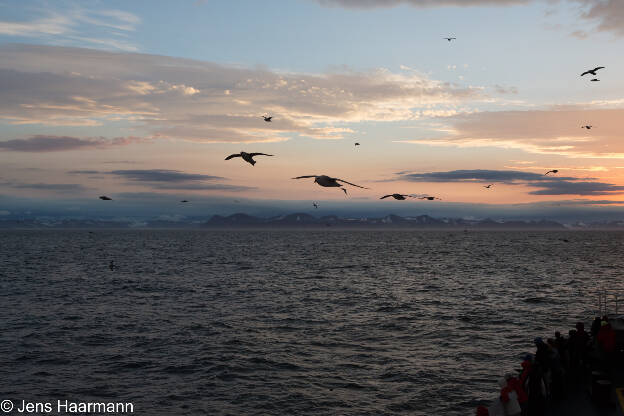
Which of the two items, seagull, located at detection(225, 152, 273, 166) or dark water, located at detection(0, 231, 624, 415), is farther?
dark water, located at detection(0, 231, 624, 415)

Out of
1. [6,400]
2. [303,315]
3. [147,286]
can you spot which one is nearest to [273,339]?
[303,315]

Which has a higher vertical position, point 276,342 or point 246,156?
point 246,156

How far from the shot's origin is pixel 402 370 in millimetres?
25016

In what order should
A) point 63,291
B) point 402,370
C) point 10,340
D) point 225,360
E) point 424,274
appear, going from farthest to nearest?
1. point 424,274
2. point 63,291
3. point 10,340
4. point 225,360
5. point 402,370

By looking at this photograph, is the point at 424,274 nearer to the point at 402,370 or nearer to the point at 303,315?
the point at 303,315

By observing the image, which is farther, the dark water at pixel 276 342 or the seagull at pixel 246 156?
the dark water at pixel 276 342

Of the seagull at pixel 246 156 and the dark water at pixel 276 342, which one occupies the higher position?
the seagull at pixel 246 156

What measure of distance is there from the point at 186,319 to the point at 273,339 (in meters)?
10.7

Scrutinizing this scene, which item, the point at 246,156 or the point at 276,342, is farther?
the point at 276,342

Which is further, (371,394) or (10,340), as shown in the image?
(10,340)

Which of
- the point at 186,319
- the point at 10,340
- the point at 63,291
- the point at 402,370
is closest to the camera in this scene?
the point at 402,370

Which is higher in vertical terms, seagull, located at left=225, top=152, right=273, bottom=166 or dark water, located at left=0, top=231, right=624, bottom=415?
seagull, located at left=225, top=152, right=273, bottom=166

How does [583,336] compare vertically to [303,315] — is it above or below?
above

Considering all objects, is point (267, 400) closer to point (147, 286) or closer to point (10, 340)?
point (10, 340)
